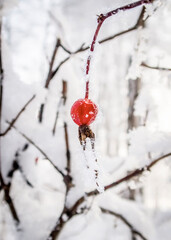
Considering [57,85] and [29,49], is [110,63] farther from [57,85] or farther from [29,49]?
[57,85]

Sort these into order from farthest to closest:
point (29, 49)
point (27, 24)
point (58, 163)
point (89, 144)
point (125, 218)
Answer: point (29, 49), point (27, 24), point (125, 218), point (58, 163), point (89, 144)

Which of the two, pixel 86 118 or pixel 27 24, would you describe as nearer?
pixel 86 118

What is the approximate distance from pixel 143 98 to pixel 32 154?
2.08 ft

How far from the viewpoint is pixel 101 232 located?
1259mm

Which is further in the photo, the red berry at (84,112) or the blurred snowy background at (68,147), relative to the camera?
the blurred snowy background at (68,147)

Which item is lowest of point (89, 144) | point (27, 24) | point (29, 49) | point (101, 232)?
point (101, 232)

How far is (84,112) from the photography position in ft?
1.73

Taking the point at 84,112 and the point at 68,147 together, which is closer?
the point at 84,112

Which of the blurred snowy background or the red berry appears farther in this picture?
the blurred snowy background

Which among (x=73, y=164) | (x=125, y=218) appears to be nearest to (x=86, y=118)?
(x=73, y=164)

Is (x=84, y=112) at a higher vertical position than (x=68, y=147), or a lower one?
higher

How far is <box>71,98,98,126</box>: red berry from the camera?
52cm

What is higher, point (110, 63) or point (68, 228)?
point (110, 63)

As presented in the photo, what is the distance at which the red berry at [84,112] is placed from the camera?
52cm
